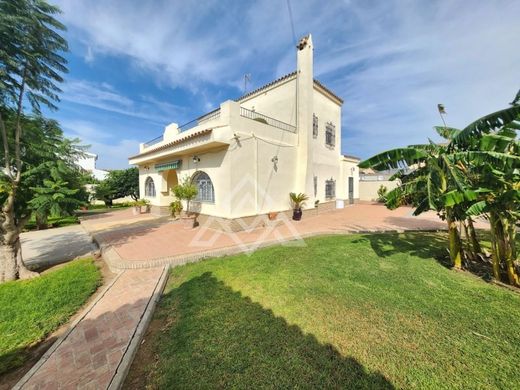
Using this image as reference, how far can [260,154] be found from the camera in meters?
13.2

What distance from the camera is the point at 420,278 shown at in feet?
20.1

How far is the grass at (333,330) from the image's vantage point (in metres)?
3.17

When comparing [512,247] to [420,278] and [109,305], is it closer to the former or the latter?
[420,278]

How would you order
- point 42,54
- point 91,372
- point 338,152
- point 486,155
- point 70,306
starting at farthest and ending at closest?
point 338,152 < point 42,54 < point 70,306 < point 486,155 < point 91,372

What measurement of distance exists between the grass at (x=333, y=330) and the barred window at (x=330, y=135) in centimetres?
1551

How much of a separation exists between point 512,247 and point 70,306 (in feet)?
38.2

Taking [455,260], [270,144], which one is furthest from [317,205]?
[455,260]

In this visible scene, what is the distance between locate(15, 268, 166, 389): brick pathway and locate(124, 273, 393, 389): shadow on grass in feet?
1.45

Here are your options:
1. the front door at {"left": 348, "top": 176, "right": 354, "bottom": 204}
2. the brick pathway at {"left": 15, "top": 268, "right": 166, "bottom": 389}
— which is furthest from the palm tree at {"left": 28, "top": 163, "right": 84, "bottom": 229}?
the front door at {"left": 348, "top": 176, "right": 354, "bottom": 204}

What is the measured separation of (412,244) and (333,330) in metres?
7.51

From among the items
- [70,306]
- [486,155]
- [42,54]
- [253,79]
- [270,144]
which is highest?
[253,79]

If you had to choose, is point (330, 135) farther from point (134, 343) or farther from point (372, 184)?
point (134, 343)

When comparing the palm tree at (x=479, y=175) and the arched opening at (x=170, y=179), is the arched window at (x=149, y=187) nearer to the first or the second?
the arched opening at (x=170, y=179)

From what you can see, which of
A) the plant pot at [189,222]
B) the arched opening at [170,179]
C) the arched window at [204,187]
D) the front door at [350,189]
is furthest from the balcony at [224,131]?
the front door at [350,189]
